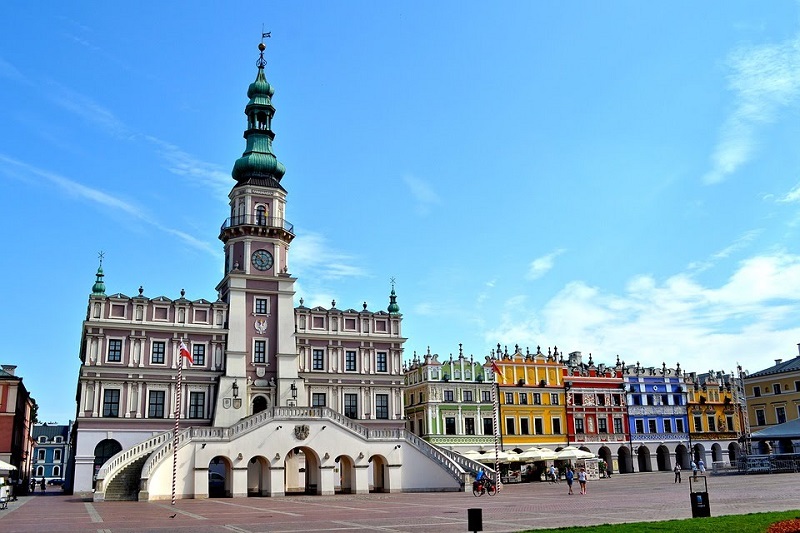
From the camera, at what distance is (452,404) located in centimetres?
7081

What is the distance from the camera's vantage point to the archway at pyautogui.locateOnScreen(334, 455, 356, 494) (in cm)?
5109

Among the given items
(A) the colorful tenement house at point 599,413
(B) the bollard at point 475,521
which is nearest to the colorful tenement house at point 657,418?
(A) the colorful tenement house at point 599,413

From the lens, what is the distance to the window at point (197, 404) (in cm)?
5388

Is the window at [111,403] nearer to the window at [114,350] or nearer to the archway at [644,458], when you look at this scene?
the window at [114,350]

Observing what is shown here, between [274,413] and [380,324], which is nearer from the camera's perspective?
[274,413]

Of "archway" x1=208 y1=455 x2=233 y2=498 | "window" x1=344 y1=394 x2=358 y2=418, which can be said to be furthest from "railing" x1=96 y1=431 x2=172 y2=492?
"window" x1=344 y1=394 x2=358 y2=418

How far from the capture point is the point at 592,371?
8062 centimetres

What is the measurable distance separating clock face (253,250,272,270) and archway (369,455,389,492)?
1680 cm

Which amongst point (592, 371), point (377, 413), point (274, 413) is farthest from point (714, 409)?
point (274, 413)

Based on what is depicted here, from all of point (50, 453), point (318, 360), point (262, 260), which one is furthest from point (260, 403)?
point (50, 453)

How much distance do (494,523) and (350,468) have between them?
29304 mm

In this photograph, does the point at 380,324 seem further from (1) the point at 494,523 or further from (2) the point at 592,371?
(1) the point at 494,523

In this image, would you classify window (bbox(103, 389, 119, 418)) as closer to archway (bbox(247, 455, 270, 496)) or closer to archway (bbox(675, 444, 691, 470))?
archway (bbox(247, 455, 270, 496))

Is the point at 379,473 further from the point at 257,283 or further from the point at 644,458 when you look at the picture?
the point at 644,458
